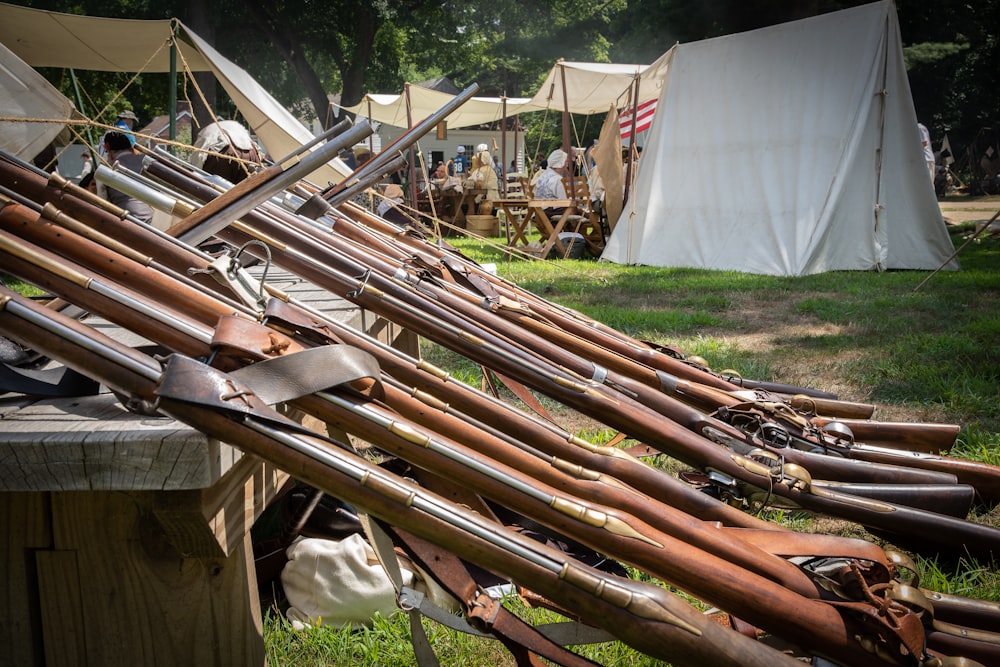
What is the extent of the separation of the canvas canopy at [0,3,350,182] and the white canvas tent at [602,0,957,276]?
196 inches

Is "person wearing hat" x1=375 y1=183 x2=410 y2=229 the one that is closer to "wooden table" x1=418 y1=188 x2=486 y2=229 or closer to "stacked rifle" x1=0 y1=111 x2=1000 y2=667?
"wooden table" x1=418 y1=188 x2=486 y2=229

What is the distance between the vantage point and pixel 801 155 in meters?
9.71

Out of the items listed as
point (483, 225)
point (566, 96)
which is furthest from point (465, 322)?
point (483, 225)

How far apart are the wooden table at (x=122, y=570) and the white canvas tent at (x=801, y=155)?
347 inches

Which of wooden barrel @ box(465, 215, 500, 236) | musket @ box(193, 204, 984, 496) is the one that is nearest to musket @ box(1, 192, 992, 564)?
musket @ box(193, 204, 984, 496)

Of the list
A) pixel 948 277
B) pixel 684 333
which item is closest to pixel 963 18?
pixel 948 277

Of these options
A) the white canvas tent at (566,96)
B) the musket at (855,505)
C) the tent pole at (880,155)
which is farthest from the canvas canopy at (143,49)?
the musket at (855,505)

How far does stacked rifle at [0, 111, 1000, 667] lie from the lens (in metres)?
1.37

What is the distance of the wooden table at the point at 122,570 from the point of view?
62.1 inches

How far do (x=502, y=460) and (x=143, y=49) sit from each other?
12014 millimetres

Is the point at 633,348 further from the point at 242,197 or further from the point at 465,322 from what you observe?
the point at 242,197

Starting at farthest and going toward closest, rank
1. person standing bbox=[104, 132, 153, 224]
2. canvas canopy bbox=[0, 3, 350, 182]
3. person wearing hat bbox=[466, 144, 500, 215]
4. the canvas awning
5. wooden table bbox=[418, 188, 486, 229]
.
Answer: person wearing hat bbox=[466, 144, 500, 215], wooden table bbox=[418, 188, 486, 229], the canvas awning, canvas canopy bbox=[0, 3, 350, 182], person standing bbox=[104, 132, 153, 224]

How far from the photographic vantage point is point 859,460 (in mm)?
2748

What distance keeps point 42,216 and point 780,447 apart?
2339mm
